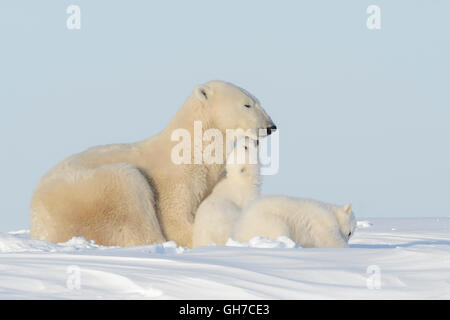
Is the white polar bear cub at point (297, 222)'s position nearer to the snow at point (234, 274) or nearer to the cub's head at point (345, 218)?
the cub's head at point (345, 218)

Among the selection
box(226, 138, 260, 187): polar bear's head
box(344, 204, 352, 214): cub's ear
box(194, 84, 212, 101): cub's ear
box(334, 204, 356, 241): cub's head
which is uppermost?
box(194, 84, 212, 101): cub's ear

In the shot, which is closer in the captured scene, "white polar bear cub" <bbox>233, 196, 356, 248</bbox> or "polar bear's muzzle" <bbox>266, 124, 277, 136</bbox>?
"white polar bear cub" <bbox>233, 196, 356, 248</bbox>

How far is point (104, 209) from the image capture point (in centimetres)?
876

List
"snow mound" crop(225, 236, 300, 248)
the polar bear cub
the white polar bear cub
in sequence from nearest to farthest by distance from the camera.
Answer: "snow mound" crop(225, 236, 300, 248)
the white polar bear cub
the polar bear cub

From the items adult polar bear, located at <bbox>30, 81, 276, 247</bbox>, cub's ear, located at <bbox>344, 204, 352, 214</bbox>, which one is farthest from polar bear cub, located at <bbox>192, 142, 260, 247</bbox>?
cub's ear, located at <bbox>344, 204, 352, 214</bbox>

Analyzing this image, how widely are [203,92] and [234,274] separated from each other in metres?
4.16

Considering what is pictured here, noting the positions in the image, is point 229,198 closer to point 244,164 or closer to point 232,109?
point 244,164

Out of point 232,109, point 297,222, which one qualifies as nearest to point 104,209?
point 232,109

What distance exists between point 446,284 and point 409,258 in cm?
99

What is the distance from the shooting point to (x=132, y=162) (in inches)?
359

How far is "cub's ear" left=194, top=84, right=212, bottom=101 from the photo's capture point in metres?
8.98

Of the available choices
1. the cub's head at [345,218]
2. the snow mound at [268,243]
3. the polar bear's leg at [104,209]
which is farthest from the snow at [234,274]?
the polar bear's leg at [104,209]

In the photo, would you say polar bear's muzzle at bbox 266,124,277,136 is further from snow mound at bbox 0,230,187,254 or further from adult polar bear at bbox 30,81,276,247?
snow mound at bbox 0,230,187,254
